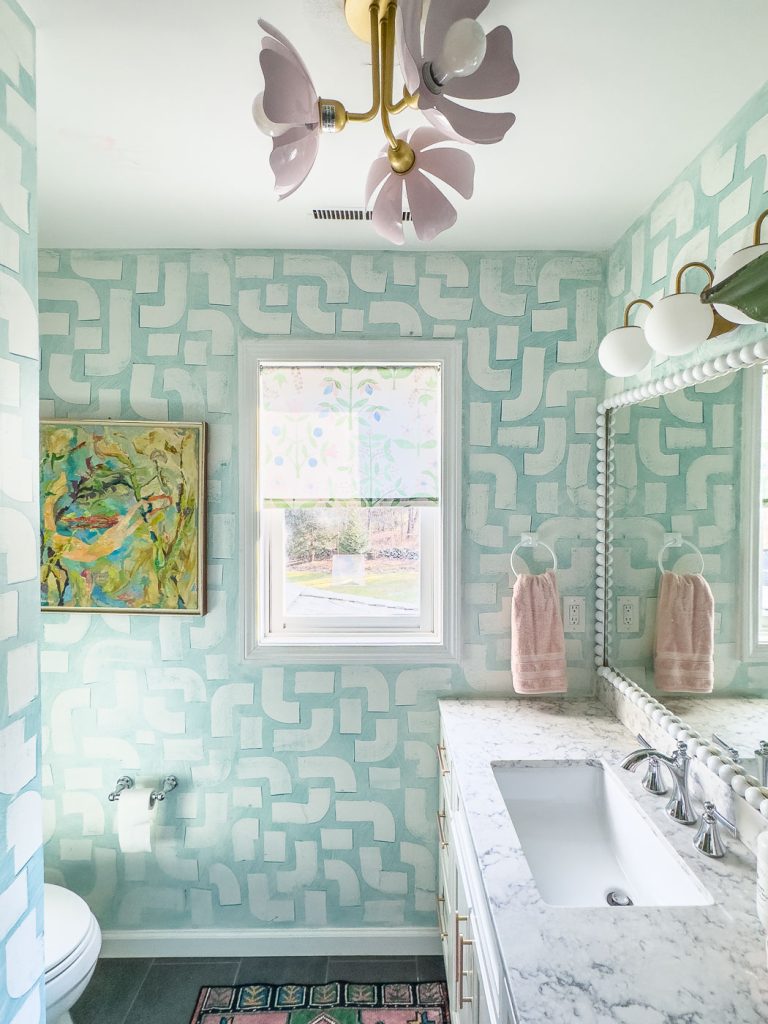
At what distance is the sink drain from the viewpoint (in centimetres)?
132

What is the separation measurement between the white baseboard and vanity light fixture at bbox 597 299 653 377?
6.63 feet

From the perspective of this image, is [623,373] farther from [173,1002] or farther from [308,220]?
[173,1002]

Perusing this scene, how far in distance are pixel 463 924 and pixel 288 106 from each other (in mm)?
1748

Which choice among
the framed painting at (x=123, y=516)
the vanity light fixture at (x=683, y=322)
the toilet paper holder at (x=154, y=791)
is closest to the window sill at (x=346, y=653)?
the framed painting at (x=123, y=516)

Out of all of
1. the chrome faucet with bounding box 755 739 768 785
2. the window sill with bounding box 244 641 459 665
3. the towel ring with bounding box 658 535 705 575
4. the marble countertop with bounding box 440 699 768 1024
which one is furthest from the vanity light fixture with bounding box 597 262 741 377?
the window sill with bounding box 244 641 459 665

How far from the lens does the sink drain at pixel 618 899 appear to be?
1316 millimetres

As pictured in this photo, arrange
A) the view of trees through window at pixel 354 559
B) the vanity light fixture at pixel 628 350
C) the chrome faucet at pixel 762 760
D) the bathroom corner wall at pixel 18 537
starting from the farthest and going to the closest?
the view of trees through window at pixel 354 559, the vanity light fixture at pixel 628 350, the chrome faucet at pixel 762 760, the bathroom corner wall at pixel 18 537

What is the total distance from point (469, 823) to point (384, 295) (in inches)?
64.6

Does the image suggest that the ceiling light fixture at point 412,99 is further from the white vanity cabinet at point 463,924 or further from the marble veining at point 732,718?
the white vanity cabinet at point 463,924

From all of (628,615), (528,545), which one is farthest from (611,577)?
(528,545)

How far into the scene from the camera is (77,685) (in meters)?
2.11

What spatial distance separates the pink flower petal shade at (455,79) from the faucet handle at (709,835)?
1.34 m

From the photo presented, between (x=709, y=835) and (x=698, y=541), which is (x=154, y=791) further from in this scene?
(x=698, y=541)

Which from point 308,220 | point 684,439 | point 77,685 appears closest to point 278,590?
point 77,685
